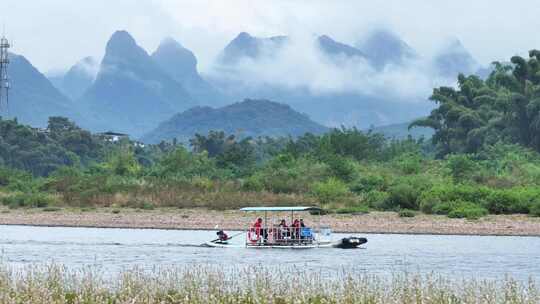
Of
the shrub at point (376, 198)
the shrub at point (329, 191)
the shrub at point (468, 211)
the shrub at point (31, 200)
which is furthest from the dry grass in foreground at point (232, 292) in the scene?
the shrub at point (31, 200)

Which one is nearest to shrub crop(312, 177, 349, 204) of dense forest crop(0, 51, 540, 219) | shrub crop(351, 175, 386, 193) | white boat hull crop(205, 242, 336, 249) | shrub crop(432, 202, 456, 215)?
dense forest crop(0, 51, 540, 219)

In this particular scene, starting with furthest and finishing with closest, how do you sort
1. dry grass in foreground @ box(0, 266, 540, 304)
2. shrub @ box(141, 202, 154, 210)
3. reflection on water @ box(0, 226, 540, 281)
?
1. shrub @ box(141, 202, 154, 210)
2. reflection on water @ box(0, 226, 540, 281)
3. dry grass in foreground @ box(0, 266, 540, 304)

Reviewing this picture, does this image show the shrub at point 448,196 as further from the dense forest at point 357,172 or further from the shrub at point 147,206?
the shrub at point 147,206

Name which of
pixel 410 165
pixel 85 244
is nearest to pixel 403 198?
pixel 410 165

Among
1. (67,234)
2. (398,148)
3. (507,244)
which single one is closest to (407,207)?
(507,244)

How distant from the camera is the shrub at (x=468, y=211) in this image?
58219 millimetres

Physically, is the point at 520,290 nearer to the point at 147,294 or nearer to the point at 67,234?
the point at 147,294

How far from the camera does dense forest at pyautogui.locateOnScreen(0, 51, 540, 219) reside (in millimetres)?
63719

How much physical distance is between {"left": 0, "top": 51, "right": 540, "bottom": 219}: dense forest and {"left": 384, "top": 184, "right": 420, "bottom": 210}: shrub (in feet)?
0.21

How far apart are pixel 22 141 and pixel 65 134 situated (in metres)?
10.3

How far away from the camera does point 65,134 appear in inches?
5084

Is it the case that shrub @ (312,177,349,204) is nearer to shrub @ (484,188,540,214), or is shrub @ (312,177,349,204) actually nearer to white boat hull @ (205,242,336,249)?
shrub @ (484,188,540,214)

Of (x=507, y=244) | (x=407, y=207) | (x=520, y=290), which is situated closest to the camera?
(x=520, y=290)

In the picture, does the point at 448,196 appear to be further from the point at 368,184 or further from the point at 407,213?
the point at 368,184
